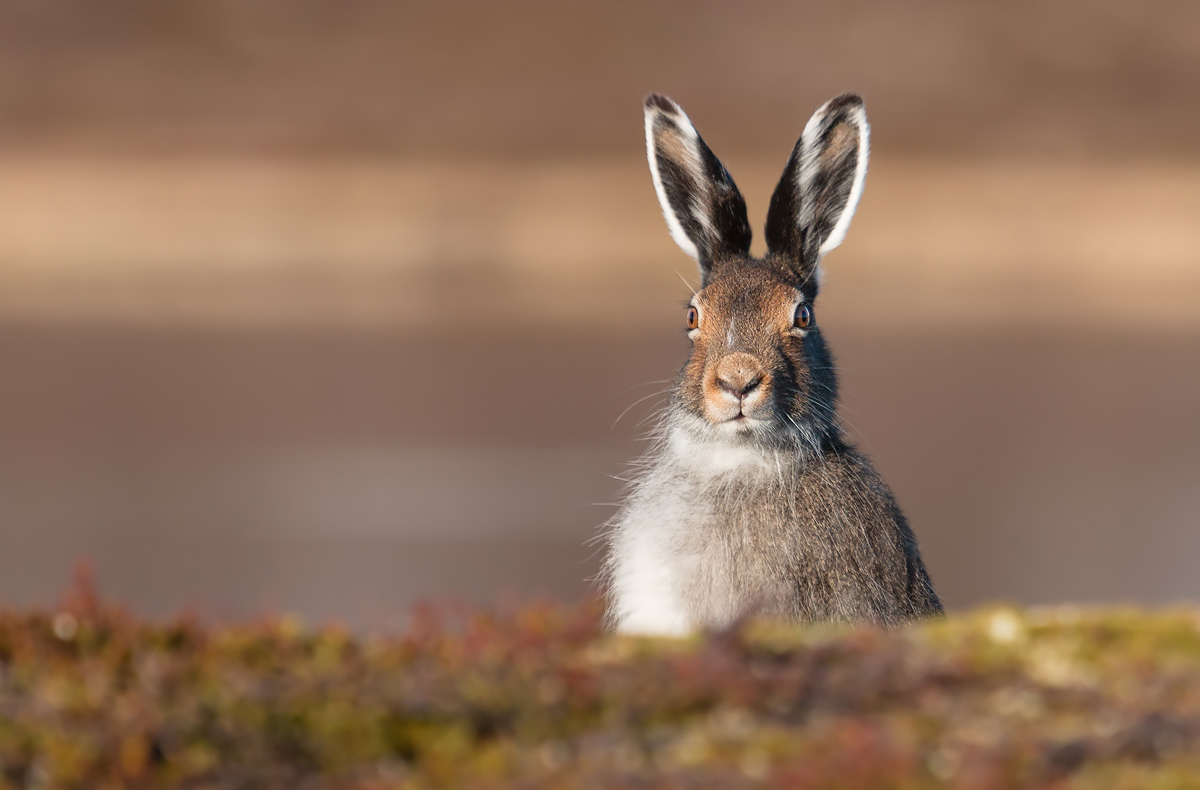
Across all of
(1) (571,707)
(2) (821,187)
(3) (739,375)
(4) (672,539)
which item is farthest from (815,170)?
(1) (571,707)

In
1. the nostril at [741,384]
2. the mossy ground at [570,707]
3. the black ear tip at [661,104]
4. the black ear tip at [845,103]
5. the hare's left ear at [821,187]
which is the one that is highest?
the black ear tip at [661,104]

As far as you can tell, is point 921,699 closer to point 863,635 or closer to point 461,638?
point 863,635

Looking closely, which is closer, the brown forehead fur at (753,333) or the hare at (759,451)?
the hare at (759,451)

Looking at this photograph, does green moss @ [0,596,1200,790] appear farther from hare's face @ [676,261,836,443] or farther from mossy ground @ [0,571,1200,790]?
hare's face @ [676,261,836,443]

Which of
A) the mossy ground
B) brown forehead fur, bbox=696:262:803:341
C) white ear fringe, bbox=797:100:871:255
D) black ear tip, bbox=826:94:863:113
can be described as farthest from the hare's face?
the mossy ground

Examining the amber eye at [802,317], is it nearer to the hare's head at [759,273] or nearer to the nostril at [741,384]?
the hare's head at [759,273]

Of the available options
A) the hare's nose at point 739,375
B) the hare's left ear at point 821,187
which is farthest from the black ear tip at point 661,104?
the hare's nose at point 739,375

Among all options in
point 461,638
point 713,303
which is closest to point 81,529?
point 713,303

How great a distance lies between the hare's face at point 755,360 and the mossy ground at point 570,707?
250cm

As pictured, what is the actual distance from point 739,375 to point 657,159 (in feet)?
4.07

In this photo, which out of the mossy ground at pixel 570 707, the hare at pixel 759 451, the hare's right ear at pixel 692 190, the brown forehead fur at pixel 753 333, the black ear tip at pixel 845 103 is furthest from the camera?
the hare's right ear at pixel 692 190

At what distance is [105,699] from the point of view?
3023 millimetres

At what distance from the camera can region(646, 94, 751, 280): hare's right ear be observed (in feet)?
20.9

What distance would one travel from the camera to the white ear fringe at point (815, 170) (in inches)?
246
